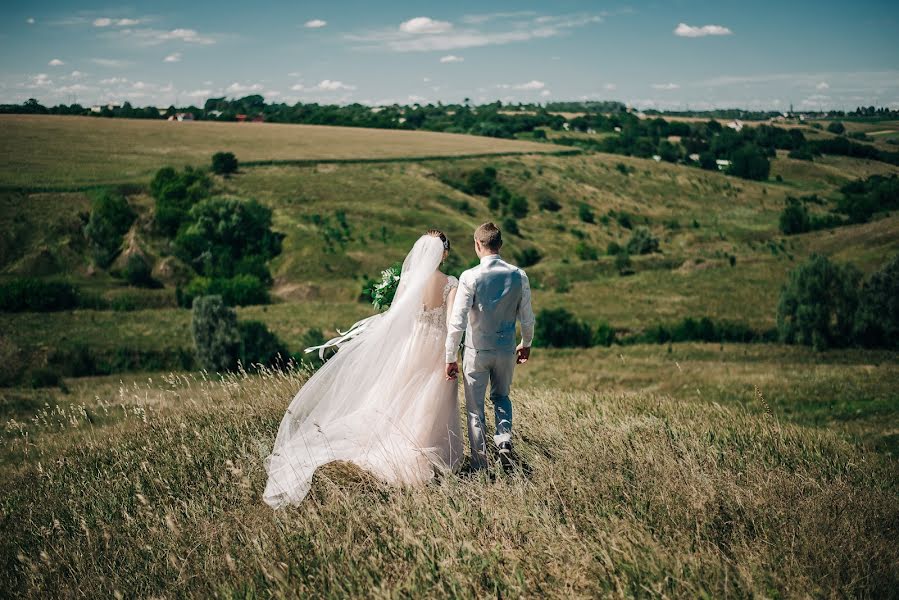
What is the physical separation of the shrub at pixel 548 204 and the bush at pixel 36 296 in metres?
57.3

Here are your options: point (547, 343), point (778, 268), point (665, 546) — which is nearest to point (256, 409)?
point (665, 546)

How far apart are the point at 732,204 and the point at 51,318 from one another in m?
96.1

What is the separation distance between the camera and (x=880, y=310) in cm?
3853

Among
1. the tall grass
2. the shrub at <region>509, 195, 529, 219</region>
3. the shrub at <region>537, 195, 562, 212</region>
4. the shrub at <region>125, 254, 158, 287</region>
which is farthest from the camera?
the shrub at <region>537, 195, 562, 212</region>

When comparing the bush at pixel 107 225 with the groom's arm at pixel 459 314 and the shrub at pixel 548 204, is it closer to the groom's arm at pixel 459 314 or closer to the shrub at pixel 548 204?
the shrub at pixel 548 204

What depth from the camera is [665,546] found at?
4.50 metres

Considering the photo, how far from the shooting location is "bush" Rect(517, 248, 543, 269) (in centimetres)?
6947

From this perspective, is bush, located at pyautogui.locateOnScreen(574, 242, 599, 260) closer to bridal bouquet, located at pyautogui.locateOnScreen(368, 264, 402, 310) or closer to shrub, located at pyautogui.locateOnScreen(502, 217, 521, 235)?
shrub, located at pyautogui.locateOnScreen(502, 217, 521, 235)

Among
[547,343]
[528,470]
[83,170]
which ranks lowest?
[547,343]

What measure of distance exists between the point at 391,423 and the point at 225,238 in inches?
2405

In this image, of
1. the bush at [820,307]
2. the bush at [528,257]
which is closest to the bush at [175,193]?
the bush at [528,257]

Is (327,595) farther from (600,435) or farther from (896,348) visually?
(896,348)

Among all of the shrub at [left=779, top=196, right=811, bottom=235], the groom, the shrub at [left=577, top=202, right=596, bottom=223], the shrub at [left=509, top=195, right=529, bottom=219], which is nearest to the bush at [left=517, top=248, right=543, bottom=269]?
the shrub at [left=509, top=195, right=529, bottom=219]

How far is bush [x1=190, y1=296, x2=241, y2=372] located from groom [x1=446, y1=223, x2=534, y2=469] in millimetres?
35662
